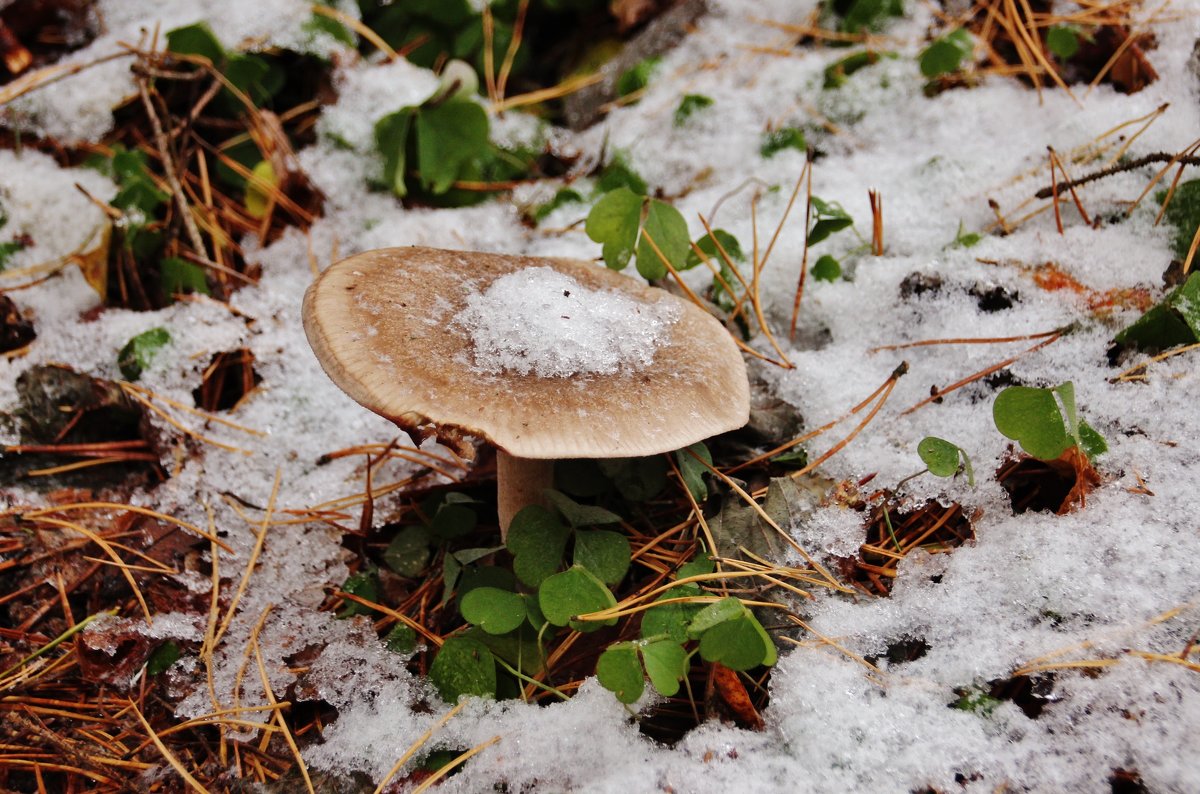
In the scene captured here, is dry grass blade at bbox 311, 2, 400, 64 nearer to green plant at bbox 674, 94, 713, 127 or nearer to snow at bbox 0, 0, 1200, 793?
snow at bbox 0, 0, 1200, 793

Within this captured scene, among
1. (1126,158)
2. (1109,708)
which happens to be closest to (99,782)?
(1109,708)

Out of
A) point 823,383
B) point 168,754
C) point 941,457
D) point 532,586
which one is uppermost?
point 941,457

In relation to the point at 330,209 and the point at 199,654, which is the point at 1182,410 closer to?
the point at 199,654

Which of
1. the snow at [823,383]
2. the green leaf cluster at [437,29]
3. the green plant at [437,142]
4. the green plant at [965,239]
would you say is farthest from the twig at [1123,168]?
the green leaf cluster at [437,29]

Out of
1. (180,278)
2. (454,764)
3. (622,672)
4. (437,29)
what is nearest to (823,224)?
(622,672)

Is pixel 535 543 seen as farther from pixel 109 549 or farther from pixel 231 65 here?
pixel 231 65

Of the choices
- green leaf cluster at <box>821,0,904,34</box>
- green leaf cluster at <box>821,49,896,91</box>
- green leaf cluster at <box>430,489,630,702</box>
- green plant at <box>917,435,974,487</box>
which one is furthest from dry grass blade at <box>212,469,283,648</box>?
green leaf cluster at <box>821,0,904,34</box>
